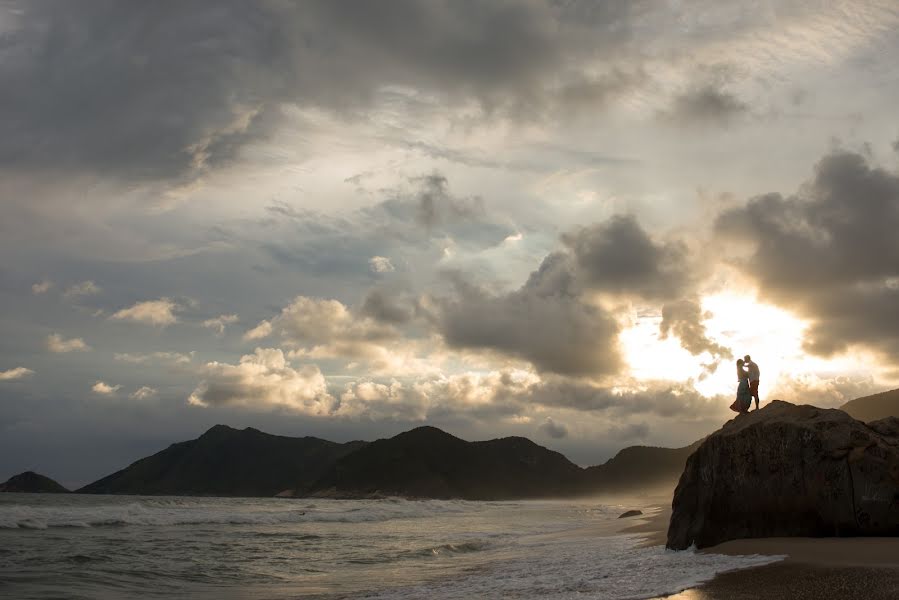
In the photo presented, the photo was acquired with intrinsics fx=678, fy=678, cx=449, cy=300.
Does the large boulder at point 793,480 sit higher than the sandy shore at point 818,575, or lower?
higher

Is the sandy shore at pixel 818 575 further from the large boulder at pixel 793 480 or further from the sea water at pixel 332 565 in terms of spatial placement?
the large boulder at pixel 793 480

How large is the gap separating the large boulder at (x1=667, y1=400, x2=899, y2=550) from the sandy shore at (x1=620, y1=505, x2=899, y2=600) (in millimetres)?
832

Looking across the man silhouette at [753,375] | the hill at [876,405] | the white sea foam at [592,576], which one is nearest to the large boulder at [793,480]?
the white sea foam at [592,576]

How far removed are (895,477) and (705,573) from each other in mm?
4548

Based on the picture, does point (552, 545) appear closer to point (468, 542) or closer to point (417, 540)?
point (468, 542)

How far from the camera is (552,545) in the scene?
81.3ft

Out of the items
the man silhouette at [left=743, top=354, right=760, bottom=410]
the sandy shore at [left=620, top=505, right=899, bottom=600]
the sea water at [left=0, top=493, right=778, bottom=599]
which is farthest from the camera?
the man silhouette at [left=743, top=354, right=760, bottom=410]

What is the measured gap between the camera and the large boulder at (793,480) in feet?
42.3

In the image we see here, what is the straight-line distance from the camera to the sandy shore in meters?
8.16

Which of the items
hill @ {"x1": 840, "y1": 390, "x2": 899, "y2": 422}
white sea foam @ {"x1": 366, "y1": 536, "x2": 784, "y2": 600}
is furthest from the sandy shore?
hill @ {"x1": 840, "y1": 390, "x2": 899, "y2": 422}

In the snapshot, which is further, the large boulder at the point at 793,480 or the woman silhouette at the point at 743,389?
the woman silhouette at the point at 743,389

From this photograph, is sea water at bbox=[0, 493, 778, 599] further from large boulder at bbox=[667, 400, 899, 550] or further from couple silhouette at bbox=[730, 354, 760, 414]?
couple silhouette at bbox=[730, 354, 760, 414]

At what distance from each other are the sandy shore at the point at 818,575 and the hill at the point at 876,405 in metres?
70.1

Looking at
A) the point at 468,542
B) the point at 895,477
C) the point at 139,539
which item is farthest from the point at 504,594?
the point at 139,539
